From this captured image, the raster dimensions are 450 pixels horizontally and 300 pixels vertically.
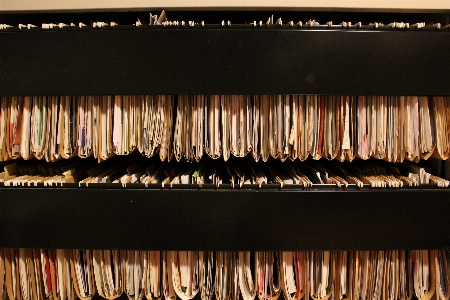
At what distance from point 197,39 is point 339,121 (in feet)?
1.76

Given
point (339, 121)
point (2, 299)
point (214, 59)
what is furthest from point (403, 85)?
point (2, 299)

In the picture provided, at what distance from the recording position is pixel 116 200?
86 cm

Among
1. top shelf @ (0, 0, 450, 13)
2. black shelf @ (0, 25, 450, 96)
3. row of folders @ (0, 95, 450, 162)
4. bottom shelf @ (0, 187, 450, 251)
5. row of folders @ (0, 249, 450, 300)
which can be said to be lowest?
row of folders @ (0, 249, 450, 300)

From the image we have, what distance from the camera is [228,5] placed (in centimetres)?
86

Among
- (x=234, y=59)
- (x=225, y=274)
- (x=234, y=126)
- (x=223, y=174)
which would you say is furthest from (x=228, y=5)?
(x=225, y=274)

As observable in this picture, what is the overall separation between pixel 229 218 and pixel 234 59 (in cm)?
51

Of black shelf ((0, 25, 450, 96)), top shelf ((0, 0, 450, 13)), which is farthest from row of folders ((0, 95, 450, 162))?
top shelf ((0, 0, 450, 13))

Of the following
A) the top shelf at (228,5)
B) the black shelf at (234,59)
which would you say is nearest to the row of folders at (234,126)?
the black shelf at (234,59)

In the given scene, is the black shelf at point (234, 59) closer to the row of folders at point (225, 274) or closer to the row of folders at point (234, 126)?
the row of folders at point (234, 126)

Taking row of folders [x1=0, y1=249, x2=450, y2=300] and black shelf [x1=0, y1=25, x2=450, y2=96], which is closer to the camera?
black shelf [x1=0, y1=25, x2=450, y2=96]

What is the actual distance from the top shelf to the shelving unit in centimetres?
3

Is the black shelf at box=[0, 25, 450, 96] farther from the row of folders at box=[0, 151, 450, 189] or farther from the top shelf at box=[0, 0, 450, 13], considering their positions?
the row of folders at box=[0, 151, 450, 189]

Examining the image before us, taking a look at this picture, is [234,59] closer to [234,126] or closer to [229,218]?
[234,126]

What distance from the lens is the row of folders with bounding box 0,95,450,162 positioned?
34.0 inches
